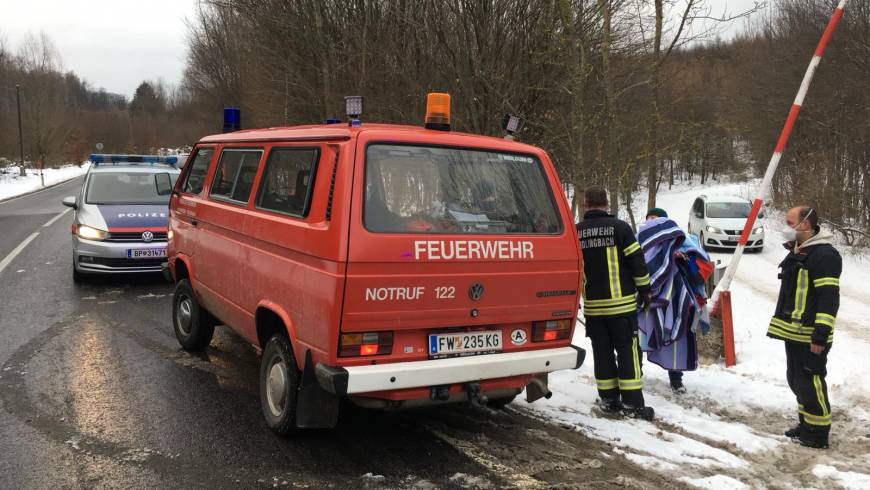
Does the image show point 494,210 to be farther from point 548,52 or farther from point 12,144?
point 12,144

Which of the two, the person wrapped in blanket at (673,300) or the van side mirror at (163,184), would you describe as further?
the van side mirror at (163,184)

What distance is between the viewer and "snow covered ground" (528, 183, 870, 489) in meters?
3.85

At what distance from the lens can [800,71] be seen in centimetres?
2273

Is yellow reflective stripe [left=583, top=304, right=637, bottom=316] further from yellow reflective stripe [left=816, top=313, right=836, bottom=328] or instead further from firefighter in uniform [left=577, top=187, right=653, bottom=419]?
yellow reflective stripe [left=816, top=313, right=836, bottom=328]

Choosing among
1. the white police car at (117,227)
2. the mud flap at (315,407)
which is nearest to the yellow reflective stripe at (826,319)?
the mud flap at (315,407)

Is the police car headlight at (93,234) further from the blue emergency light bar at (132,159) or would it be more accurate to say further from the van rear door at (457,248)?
the van rear door at (457,248)

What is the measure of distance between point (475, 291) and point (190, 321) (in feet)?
11.6

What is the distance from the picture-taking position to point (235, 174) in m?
4.98

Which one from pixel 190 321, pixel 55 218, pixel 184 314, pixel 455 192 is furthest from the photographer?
pixel 55 218

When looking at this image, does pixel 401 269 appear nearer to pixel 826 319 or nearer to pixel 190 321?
pixel 826 319

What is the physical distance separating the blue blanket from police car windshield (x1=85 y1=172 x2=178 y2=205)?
773 cm

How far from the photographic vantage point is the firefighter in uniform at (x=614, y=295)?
477 cm

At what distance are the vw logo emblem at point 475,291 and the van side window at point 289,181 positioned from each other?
109cm

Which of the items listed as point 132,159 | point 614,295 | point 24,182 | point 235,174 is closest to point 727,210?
point 614,295
